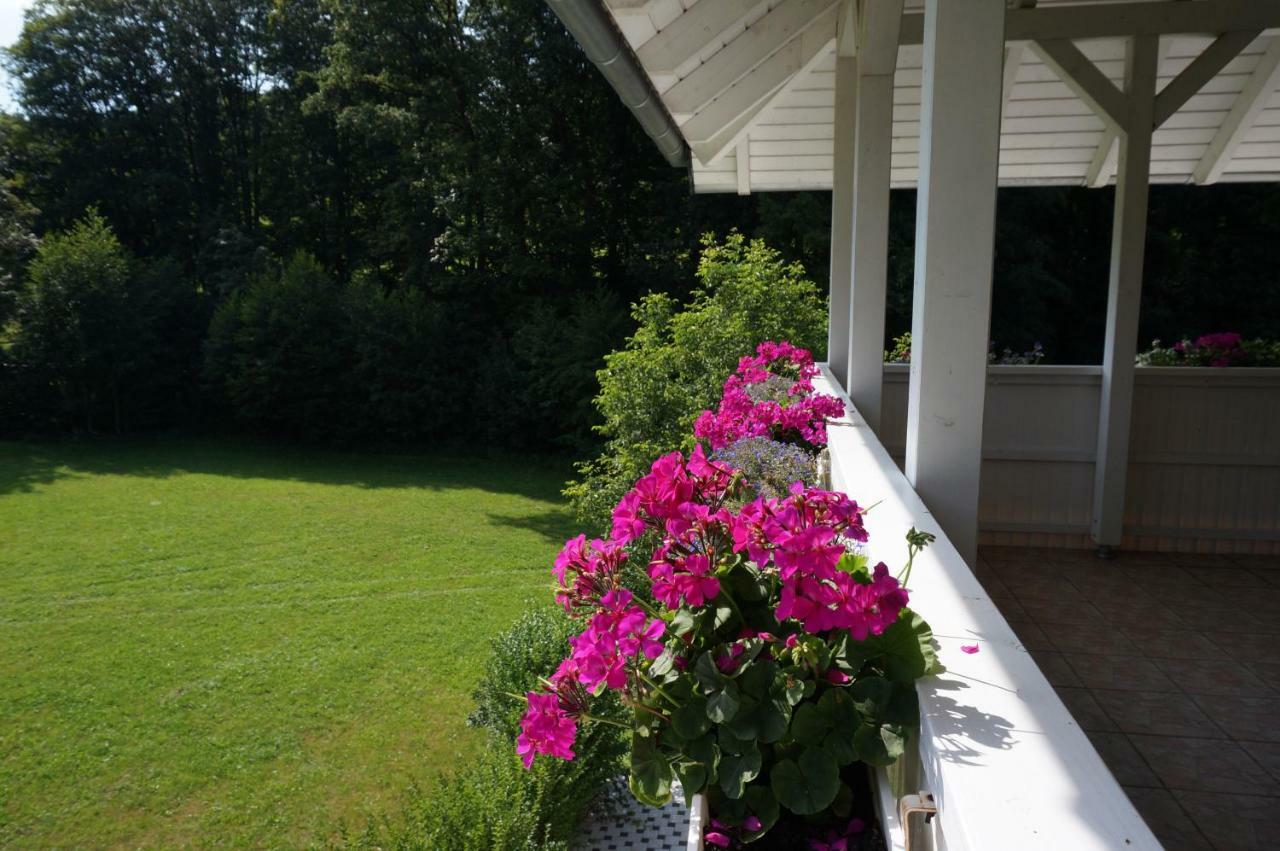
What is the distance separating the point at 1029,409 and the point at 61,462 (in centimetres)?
1717

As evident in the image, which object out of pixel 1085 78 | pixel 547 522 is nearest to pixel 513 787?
pixel 1085 78

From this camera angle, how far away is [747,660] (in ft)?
4.17

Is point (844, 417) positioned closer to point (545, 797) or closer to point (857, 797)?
point (545, 797)

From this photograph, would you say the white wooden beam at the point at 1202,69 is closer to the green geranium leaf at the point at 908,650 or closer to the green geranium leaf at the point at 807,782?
the green geranium leaf at the point at 908,650

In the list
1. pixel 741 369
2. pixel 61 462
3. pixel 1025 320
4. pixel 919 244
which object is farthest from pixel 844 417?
pixel 61 462

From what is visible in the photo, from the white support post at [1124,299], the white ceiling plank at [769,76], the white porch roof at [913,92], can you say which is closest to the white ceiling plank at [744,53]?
the white porch roof at [913,92]

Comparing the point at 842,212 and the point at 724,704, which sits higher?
the point at 842,212

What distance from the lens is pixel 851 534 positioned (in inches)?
55.4

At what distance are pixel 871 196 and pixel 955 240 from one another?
6.50 feet

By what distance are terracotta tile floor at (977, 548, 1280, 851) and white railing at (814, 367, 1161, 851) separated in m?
1.41

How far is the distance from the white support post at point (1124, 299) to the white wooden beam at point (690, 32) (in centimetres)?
235

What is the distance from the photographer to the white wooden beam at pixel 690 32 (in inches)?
119

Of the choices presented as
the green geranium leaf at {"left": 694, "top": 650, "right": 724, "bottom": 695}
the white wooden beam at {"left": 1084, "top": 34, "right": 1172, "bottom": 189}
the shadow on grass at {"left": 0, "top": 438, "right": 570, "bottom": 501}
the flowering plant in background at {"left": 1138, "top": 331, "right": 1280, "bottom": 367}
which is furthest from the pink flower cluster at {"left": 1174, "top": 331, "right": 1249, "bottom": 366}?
the shadow on grass at {"left": 0, "top": 438, "right": 570, "bottom": 501}

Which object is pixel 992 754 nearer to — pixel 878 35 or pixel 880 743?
pixel 880 743
